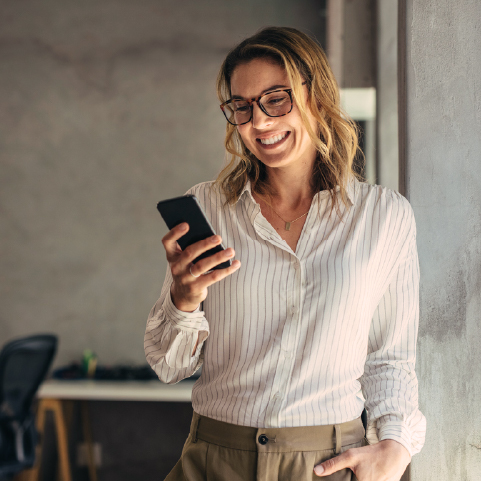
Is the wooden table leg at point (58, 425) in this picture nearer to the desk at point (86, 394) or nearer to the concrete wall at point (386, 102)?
the desk at point (86, 394)

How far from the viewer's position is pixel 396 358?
1.09 meters

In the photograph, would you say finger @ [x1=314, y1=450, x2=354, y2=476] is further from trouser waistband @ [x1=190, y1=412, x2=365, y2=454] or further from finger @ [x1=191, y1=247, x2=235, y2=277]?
finger @ [x1=191, y1=247, x2=235, y2=277]

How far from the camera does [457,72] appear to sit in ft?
4.02

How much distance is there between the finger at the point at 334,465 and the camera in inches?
37.5

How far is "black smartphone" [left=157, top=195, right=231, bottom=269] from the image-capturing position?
95 cm

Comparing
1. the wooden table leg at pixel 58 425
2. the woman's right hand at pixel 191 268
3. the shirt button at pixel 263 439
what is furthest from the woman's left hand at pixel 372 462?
the wooden table leg at pixel 58 425

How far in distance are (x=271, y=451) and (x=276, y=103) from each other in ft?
2.31

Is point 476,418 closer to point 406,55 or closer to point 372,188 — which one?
point 372,188

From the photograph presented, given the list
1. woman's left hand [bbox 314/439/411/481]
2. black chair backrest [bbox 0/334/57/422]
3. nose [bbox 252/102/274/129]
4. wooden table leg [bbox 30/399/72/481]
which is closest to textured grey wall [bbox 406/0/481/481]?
woman's left hand [bbox 314/439/411/481]

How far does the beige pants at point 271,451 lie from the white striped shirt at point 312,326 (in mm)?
19

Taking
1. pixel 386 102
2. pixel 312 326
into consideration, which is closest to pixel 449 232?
pixel 312 326

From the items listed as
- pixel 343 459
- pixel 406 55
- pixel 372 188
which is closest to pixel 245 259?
pixel 372 188

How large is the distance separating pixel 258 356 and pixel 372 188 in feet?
1.44

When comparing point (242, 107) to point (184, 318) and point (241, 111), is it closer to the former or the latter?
point (241, 111)
